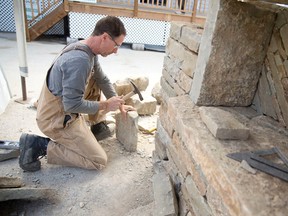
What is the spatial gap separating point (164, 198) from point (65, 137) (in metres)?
1.13

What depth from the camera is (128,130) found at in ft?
A: 9.35

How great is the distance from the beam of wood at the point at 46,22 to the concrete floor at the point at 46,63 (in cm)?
28

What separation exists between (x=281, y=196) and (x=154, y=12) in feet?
27.6

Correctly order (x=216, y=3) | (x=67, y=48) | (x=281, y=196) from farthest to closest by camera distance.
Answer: (x=67, y=48) < (x=216, y=3) < (x=281, y=196)

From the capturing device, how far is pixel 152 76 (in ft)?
19.2

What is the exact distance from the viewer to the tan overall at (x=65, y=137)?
7.61ft

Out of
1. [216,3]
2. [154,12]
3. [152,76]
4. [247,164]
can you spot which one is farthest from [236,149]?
[154,12]

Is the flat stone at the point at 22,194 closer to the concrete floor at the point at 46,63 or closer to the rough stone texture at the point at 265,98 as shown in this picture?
the rough stone texture at the point at 265,98

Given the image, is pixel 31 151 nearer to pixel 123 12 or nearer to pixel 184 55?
pixel 184 55

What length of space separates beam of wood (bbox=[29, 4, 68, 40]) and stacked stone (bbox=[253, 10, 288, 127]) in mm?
7949

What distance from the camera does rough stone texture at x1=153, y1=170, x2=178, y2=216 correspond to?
1.75 metres

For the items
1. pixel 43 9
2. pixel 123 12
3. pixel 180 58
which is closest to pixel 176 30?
pixel 180 58

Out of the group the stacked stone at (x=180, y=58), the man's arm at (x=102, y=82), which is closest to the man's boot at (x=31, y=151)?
the man's arm at (x=102, y=82)

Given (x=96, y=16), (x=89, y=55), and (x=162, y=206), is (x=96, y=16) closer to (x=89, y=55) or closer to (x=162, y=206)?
(x=89, y=55)
